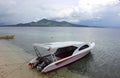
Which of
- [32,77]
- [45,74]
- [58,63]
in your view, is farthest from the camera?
[58,63]

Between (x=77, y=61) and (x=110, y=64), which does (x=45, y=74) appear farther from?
(x=110, y=64)

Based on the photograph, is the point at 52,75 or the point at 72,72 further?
the point at 72,72

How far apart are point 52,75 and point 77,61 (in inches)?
195

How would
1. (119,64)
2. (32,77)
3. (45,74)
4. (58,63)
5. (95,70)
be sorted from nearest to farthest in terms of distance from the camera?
1. (32,77)
2. (45,74)
3. (58,63)
4. (95,70)
5. (119,64)

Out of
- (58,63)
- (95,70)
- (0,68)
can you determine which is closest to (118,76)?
(95,70)

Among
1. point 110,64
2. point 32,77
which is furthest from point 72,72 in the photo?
point 110,64

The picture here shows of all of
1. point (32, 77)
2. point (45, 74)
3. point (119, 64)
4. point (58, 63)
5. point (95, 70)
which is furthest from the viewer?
point (119, 64)

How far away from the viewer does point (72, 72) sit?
11.7 m

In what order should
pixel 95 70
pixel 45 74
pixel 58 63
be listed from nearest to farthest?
pixel 45 74, pixel 58 63, pixel 95 70

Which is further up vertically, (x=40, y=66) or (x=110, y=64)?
(x=40, y=66)

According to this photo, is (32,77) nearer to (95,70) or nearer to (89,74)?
(89,74)

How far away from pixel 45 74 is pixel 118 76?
22.2 feet

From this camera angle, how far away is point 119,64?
1447 cm

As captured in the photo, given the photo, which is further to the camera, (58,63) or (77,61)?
(77,61)
